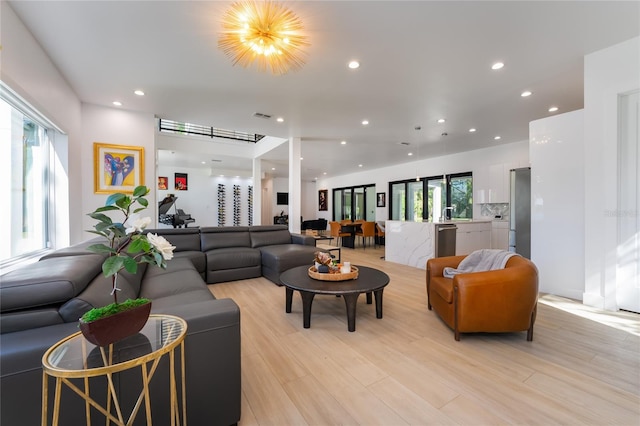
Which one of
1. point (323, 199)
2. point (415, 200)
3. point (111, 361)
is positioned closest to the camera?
point (111, 361)

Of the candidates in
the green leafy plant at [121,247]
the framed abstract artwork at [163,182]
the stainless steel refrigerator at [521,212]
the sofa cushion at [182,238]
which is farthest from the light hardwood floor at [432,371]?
the framed abstract artwork at [163,182]

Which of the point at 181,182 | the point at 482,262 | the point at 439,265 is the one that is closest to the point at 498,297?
the point at 482,262

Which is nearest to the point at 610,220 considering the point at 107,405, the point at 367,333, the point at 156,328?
the point at 367,333

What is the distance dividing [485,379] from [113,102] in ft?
18.5

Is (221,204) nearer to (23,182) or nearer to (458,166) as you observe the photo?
(23,182)

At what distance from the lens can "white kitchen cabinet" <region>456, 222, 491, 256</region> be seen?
5.32m

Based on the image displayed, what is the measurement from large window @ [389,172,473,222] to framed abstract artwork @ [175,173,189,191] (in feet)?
26.0

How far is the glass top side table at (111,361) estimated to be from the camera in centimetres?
85

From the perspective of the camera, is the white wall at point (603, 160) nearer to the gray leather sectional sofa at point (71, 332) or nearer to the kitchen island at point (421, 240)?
the kitchen island at point (421, 240)

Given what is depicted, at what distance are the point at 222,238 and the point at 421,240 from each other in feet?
12.2

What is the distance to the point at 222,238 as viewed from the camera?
440 cm

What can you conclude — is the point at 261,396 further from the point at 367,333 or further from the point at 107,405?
the point at 367,333

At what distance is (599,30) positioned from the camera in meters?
2.39

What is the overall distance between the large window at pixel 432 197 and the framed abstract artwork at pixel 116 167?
6411 millimetres
